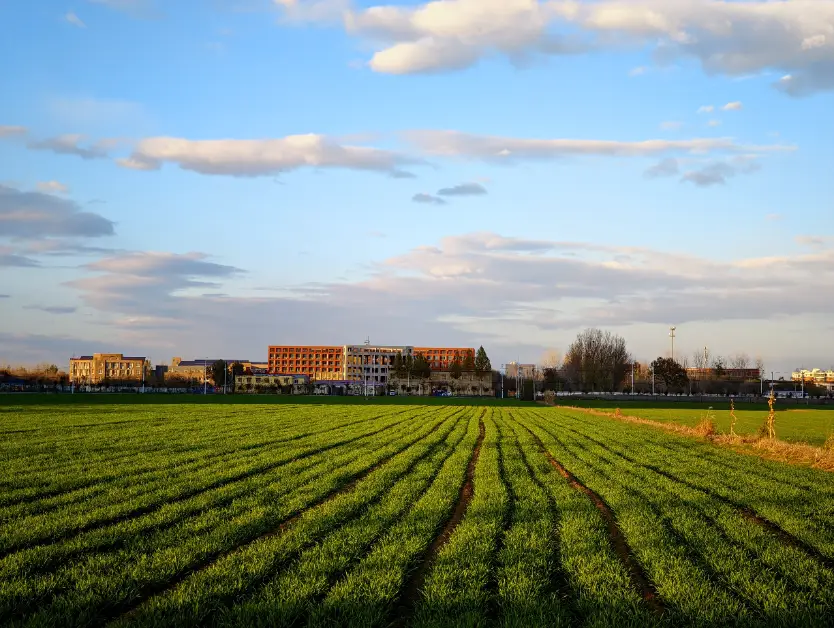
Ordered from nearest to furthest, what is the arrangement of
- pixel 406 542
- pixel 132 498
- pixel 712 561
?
Result: pixel 712 561 → pixel 406 542 → pixel 132 498

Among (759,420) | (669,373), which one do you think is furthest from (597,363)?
(759,420)

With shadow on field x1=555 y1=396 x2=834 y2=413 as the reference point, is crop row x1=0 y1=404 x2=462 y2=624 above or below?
above

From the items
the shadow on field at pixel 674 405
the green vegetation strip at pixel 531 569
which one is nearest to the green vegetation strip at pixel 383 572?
the green vegetation strip at pixel 531 569

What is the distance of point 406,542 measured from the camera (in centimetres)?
1030

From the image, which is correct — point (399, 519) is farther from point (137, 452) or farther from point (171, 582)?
point (137, 452)

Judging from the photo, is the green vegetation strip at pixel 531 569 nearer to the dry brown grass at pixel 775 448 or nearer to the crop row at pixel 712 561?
the crop row at pixel 712 561

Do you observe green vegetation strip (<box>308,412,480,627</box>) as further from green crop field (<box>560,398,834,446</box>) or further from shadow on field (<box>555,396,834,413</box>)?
shadow on field (<box>555,396,834,413</box>)

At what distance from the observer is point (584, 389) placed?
17300cm

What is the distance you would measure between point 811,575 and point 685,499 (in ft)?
19.0

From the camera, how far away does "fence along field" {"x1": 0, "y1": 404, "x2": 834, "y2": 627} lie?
7590 mm

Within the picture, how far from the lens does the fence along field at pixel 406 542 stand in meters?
7.59

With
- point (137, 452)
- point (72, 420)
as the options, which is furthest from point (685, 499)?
Result: point (72, 420)

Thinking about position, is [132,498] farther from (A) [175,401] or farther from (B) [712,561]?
(A) [175,401]

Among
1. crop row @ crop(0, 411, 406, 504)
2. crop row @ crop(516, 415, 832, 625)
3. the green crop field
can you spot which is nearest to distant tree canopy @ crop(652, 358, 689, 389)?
the green crop field
